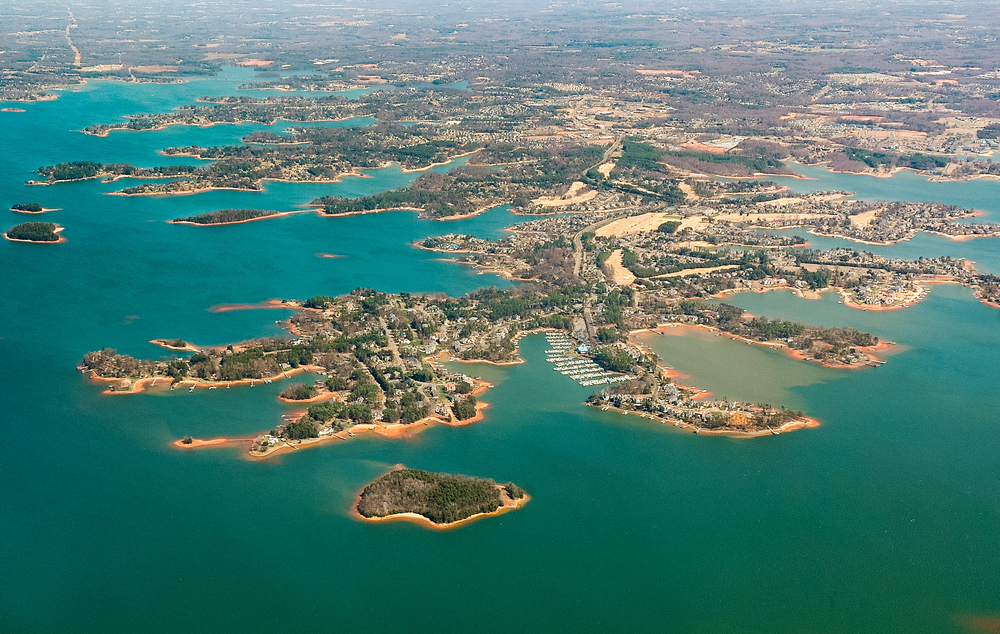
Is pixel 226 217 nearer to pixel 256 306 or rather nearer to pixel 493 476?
pixel 256 306

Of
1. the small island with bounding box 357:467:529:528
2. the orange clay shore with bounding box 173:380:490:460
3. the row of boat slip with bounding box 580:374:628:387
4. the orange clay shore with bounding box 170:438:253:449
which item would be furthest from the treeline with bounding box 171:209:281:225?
the small island with bounding box 357:467:529:528

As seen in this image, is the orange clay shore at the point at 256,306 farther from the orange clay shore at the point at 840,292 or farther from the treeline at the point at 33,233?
the orange clay shore at the point at 840,292

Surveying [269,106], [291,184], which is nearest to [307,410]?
[291,184]

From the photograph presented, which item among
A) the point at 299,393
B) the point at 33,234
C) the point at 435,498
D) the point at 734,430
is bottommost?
the point at 734,430

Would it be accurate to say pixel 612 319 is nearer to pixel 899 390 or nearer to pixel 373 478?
pixel 899 390

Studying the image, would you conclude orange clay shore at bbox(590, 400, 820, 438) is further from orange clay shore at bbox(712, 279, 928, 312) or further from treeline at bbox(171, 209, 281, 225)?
treeline at bbox(171, 209, 281, 225)

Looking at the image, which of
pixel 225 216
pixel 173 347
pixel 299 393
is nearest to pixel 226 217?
pixel 225 216
